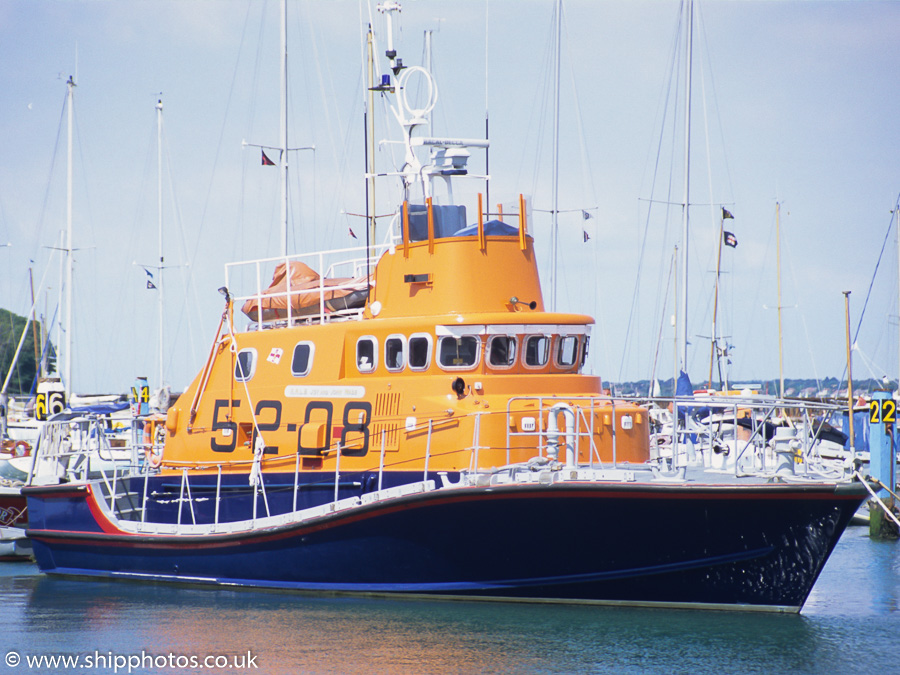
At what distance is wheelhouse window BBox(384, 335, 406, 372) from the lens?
1111 centimetres

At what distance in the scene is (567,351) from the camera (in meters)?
11.4

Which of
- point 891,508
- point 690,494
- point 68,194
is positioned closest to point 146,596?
point 690,494

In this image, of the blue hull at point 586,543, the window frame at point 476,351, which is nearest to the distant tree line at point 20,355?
the blue hull at point 586,543

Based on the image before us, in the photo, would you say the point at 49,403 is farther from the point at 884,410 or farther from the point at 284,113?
the point at 884,410

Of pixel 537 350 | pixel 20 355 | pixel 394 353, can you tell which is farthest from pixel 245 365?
pixel 20 355

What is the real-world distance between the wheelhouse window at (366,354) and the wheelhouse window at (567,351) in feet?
6.75

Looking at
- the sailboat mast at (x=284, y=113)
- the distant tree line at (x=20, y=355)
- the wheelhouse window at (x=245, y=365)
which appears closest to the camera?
the wheelhouse window at (x=245, y=365)

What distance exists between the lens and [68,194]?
24.4 m

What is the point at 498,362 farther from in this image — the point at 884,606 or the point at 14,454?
the point at 14,454

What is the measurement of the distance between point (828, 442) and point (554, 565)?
1845cm

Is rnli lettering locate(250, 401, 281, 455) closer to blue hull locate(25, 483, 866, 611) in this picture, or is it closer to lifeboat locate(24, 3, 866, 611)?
lifeboat locate(24, 3, 866, 611)

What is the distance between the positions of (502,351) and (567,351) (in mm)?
840

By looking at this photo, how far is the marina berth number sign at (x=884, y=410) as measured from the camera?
17500 mm

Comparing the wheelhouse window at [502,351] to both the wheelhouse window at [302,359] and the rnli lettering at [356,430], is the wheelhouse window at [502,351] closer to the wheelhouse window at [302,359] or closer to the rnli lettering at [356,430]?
the rnli lettering at [356,430]
